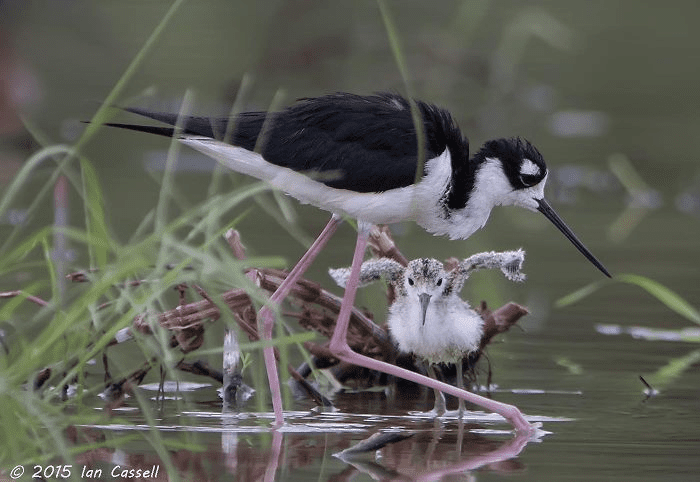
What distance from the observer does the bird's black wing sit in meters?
6.94

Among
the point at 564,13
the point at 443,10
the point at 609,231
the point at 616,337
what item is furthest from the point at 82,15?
the point at 616,337

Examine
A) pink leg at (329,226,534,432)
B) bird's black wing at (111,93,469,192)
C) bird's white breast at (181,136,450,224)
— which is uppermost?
bird's black wing at (111,93,469,192)

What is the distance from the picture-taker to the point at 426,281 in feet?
23.6

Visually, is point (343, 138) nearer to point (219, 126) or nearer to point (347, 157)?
point (347, 157)

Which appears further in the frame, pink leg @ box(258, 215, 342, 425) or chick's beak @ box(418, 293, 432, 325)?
chick's beak @ box(418, 293, 432, 325)

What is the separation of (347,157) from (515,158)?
87 cm

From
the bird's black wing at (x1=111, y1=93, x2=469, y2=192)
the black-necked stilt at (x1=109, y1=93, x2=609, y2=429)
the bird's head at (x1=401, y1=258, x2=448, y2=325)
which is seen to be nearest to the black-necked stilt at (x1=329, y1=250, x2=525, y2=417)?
the bird's head at (x1=401, y1=258, x2=448, y2=325)

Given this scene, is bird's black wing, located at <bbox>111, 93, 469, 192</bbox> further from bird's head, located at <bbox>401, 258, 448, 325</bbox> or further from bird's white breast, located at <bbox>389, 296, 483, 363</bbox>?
bird's white breast, located at <bbox>389, 296, 483, 363</bbox>

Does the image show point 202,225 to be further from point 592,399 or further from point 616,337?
point 616,337

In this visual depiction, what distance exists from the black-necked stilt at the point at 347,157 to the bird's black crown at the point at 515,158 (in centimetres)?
19

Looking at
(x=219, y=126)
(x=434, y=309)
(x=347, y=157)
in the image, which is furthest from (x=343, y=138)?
(x=434, y=309)

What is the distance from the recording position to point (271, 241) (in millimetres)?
10875

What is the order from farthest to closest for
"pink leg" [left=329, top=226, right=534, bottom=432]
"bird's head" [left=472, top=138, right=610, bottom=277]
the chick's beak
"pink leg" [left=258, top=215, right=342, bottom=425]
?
1. "bird's head" [left=472, top=138, right=610, bottom=277]
2. the chick's beak
3. "pink leg" [left=329, top=226, right=534, bottom=432]
4. "pink leg" [left=258, top=215, right=342, bottom=425]

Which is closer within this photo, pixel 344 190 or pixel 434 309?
pixel 344 190
